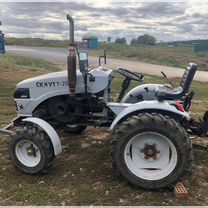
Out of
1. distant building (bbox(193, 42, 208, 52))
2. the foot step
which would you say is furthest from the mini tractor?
distant building (bbox(193, 42, 208, 52))

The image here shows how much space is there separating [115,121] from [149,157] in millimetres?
674

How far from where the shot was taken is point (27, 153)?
4.74m

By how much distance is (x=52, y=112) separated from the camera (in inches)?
210

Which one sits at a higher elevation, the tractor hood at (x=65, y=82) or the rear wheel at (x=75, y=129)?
the tractor hood at (x=65, y=82)

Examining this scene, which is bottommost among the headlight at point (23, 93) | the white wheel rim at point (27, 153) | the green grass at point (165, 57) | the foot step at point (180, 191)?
the green grass at point (165, 57)

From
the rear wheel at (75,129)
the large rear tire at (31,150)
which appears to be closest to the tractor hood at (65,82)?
the large rear tire at (31,150)

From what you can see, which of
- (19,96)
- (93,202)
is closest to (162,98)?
(93,202)

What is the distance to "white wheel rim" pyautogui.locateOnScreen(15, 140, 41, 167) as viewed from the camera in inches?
184

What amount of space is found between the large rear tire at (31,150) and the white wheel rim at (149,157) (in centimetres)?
112

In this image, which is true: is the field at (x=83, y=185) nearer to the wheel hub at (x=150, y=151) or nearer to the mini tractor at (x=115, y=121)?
the mini tractor at (x=115, y=121)

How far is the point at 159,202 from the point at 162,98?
144 centimetres

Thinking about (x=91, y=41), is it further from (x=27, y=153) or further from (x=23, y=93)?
(x=27, y=153)

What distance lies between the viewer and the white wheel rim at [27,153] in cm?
468

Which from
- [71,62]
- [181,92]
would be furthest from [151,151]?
[71,62]
